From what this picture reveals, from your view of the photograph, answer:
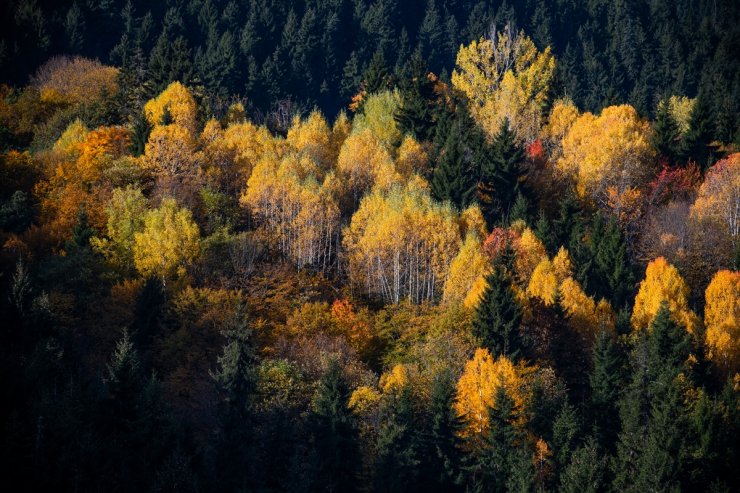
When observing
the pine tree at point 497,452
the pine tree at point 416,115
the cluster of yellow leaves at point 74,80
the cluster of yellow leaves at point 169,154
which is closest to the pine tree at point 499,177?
the pine tree at point 416,115

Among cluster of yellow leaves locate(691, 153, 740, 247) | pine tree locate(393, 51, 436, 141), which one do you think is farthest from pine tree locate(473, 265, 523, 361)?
pine tree locate(393, 51, 436, 141)

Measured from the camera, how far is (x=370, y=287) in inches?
2771

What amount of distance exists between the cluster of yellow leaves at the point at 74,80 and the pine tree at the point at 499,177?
34.0 metres

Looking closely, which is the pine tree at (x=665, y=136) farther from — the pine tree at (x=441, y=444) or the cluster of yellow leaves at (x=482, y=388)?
the pine tree at (x=441, y=444)

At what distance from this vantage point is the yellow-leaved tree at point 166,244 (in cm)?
6738

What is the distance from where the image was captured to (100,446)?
49781mm

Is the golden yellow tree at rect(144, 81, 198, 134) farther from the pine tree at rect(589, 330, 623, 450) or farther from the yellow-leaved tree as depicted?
the pine tree at rect(589, 330, 623, 450)

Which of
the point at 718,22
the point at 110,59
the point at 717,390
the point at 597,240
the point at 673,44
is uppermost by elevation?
the point at 718,22

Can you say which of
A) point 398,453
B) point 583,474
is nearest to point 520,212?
point 583,474

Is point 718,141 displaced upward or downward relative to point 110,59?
downward

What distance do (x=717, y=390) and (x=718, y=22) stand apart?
385 ft

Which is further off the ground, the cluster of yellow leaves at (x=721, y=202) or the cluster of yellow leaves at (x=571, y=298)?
the cluster of yellow leaves at (x=721, y=202)

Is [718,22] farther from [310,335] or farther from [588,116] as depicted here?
[310,335]

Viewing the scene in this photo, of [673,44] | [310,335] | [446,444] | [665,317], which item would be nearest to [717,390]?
[665,317]
